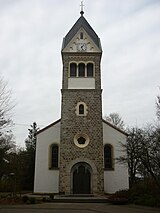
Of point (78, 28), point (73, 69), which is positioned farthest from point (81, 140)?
point (78, 28)

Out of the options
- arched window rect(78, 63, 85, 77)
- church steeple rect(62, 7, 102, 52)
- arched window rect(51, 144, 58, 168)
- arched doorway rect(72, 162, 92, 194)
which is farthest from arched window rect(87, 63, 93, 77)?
arched doorway rect(72, 162, 92, 194)

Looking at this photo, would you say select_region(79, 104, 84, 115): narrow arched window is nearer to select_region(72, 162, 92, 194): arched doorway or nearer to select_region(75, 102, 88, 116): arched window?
select_region(75, 102, 88, 116): arched window

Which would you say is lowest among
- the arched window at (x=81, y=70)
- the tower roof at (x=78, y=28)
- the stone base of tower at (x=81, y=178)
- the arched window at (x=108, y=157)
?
the stone base of tower at (x=81, y=178)

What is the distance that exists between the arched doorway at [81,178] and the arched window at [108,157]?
274cm

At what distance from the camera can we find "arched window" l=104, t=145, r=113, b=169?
98.7ft

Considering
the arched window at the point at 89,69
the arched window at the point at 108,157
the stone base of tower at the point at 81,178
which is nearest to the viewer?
the stone base of tower at the point at 81,178

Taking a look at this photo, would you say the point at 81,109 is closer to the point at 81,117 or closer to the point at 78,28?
the point at 81,117

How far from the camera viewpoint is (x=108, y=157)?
30.5 meters

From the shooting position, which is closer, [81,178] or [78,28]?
[81,178]

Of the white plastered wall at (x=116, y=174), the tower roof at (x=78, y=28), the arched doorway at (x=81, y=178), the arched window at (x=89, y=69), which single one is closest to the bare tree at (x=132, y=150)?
the white plastered wall at (x=116, y=174)

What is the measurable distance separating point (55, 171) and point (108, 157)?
5933 millimetres

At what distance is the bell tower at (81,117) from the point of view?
90.6ft

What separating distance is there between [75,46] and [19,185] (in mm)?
18280

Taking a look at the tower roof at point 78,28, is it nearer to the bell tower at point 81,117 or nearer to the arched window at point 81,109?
the bell tower at point 81,117
